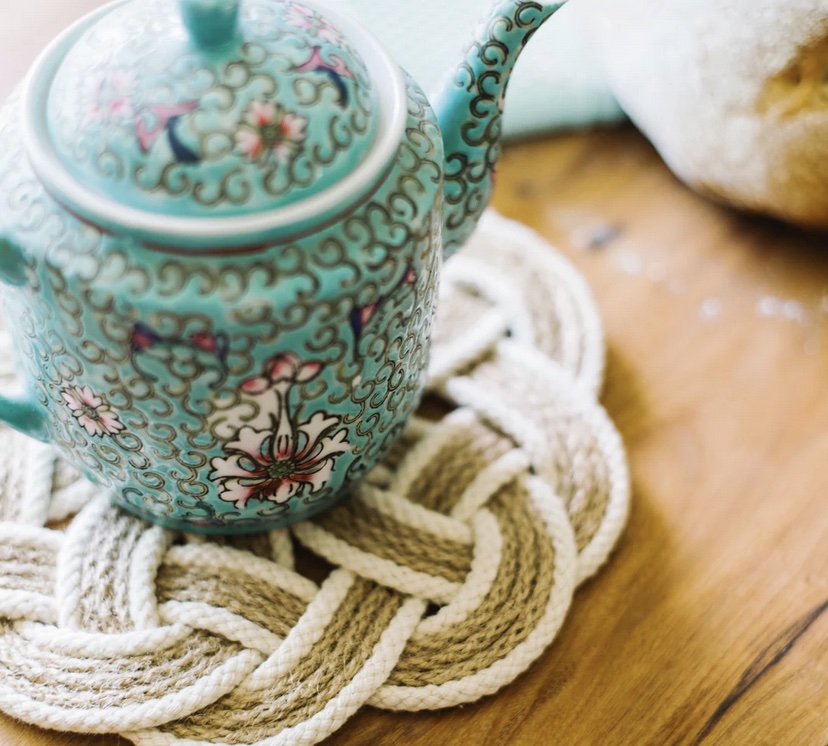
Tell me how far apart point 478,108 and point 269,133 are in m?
0.15

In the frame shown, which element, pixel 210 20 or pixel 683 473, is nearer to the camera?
pixel 210 20

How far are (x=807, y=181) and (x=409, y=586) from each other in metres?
Result: 0.43

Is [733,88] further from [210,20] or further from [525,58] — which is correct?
[210,20]

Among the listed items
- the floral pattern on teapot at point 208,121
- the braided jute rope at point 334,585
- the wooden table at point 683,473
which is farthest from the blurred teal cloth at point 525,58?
the floral pattern on teapot at point 208,121

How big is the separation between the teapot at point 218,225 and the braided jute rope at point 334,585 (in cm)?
12

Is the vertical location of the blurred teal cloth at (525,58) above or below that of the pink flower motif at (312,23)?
below

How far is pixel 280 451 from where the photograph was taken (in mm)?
449

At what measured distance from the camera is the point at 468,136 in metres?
0.49

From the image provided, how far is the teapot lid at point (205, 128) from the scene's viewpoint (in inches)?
14.6

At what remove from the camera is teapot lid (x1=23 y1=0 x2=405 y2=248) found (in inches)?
14.6

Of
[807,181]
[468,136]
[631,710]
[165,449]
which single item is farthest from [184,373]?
[807,181]

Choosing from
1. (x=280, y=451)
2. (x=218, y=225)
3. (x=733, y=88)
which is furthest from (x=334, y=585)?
(x=733, y=88)

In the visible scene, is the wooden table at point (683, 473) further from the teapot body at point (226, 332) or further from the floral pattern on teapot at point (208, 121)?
the floral pattern on teapot at point (208, 121)

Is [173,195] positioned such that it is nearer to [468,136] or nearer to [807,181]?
[468,136]
